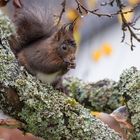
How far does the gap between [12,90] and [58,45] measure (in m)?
0.49

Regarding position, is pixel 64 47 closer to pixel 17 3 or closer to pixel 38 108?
pixel 17 3

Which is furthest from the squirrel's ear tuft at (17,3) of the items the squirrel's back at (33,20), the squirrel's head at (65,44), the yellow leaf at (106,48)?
the yellow leaf at (106,48)

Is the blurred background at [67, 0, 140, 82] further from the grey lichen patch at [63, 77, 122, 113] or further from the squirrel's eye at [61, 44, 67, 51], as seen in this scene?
the squirrel's eye at [61, 44, 67, 51]

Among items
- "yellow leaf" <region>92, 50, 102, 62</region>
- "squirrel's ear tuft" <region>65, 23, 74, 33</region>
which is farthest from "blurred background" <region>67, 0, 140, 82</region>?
"squirrel's ear tuft" <region>65, 23, 74, 33</region>

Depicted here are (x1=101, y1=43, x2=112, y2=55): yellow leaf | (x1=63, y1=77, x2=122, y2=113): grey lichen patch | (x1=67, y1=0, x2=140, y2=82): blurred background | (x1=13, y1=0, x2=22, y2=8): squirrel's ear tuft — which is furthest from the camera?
(x1=67, y1=0, x2=140, y2=82): blurred background

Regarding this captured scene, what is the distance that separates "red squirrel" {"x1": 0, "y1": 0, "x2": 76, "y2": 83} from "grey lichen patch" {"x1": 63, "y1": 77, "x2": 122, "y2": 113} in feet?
1.21

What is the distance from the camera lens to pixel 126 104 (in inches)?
79.0

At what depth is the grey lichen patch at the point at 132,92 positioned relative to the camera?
1.94m

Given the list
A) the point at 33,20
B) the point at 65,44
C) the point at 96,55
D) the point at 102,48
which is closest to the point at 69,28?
the point at 65,44

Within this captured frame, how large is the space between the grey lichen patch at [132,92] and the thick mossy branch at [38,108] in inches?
10.5

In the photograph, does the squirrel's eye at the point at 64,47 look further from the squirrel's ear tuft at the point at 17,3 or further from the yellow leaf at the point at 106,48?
the yellow leaf at the point at 106,48

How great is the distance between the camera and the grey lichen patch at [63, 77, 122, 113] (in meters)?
2.32

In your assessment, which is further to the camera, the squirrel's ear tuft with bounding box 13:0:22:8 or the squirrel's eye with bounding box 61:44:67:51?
the squirrel's eye with bounding box 61:44:67:51

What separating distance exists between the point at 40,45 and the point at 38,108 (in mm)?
474
